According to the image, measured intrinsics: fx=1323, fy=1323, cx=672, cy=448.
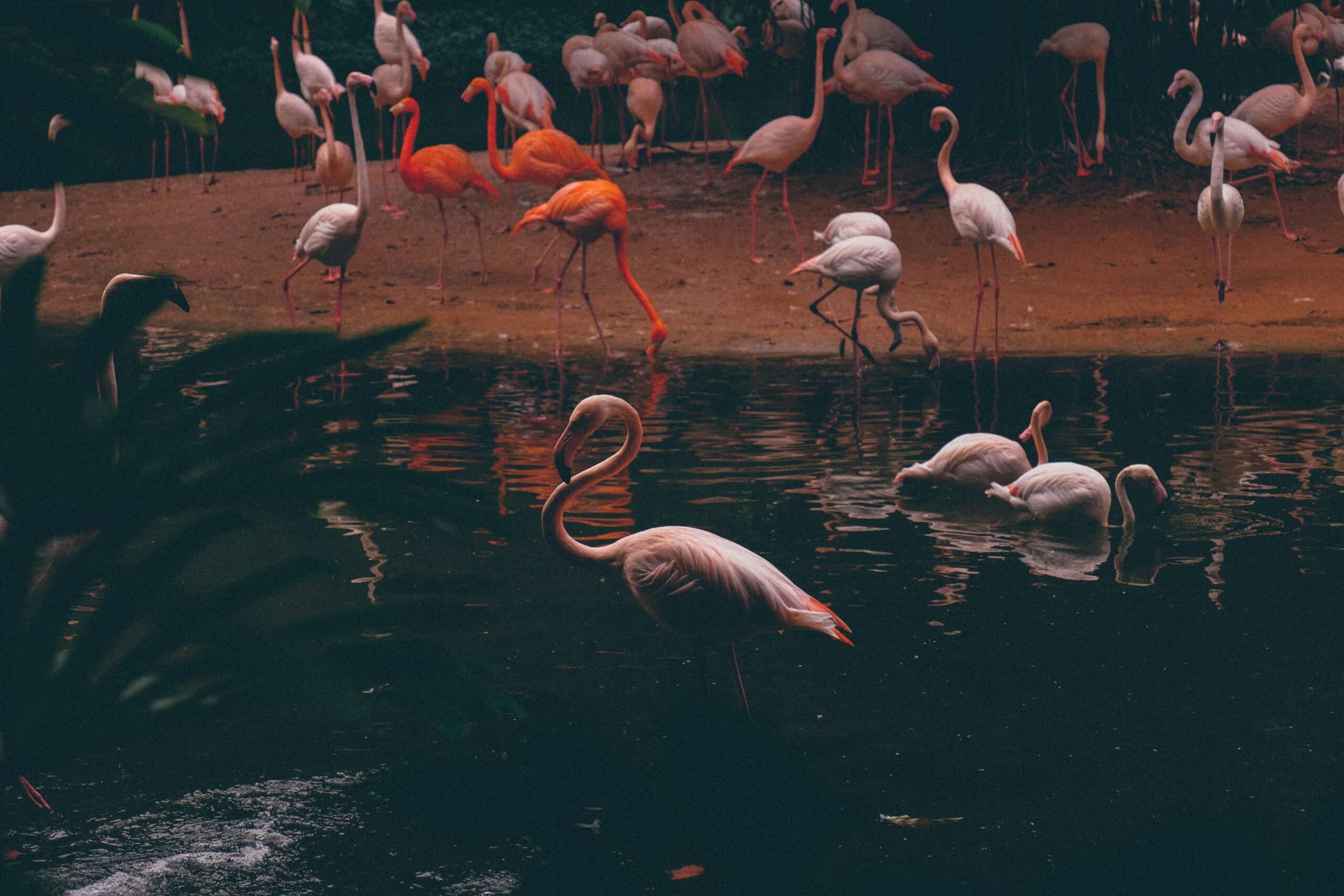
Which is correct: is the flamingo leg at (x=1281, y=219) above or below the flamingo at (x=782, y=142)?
below

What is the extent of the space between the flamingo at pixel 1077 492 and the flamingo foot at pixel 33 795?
3.45 meters

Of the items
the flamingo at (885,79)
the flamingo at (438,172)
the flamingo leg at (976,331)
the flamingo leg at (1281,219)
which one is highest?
the flamingo at (885,79)

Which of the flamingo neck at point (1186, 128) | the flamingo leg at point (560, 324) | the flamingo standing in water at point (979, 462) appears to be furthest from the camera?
the flamingo neck at point (1186, 128)

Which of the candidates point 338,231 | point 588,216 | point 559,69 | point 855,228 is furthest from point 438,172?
point 559,69

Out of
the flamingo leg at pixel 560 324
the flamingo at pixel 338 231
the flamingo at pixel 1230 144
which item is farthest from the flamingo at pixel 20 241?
the flamingo at pixel 1230 144

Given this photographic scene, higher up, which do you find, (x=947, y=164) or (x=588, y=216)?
(x=947, y=164)

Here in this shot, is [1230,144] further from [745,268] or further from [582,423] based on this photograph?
[582,423]

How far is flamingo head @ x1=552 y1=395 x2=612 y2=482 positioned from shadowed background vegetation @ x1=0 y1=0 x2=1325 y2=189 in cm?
118

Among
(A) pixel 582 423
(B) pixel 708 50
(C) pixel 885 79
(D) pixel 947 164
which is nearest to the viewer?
(A) pixel 582 423

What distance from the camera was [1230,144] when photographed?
32.3ft

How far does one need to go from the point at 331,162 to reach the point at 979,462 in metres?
7.46

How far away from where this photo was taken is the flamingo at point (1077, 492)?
4.78m

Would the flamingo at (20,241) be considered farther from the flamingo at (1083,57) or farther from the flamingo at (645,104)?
the flamingo at (1083,57)

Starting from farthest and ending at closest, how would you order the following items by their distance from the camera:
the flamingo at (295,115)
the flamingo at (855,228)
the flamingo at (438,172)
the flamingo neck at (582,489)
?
the flamingo at (295,115), the flamingo at (438,172), the flamingo at (855,228), the flamingo neck at (582,489)
